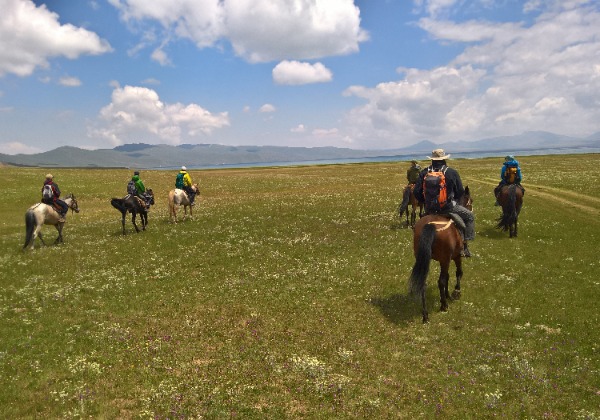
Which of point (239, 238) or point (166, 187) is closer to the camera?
point (239, 238)

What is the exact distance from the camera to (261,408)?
9008 mm

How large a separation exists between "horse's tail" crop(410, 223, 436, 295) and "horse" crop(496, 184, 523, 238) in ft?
44.7

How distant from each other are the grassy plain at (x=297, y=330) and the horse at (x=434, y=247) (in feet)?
4.26

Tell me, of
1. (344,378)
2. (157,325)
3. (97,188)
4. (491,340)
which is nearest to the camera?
(344,378)

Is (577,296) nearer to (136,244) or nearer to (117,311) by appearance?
(117,311)

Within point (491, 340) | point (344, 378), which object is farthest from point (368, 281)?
point (344, 378)

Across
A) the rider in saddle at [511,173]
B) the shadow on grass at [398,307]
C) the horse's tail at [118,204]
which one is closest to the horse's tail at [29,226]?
the horse's tail at [118,204]

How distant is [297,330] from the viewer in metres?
12.9

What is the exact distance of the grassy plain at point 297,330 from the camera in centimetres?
922

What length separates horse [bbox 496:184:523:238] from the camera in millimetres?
23484

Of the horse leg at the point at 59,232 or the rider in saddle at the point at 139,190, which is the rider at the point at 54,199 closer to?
the horse leg at the point at 59,232

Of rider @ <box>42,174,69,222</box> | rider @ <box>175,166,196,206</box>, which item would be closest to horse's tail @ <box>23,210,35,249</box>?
rider @ <box>42,174,69,222</box>

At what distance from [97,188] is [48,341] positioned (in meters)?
53.6

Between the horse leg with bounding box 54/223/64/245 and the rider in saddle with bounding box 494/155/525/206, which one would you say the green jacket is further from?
the rider in saddle with bounding box 494/155/525/206
